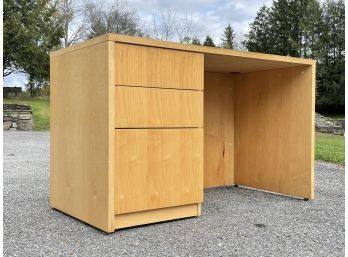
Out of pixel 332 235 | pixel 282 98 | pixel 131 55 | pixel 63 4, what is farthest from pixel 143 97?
pixel 63 4

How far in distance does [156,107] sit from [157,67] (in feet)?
1.18

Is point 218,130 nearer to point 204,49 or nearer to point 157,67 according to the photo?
point 204,49

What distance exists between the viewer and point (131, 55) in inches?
164

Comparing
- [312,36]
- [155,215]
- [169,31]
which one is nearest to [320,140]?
[155,215]

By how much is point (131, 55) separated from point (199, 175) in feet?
4.42

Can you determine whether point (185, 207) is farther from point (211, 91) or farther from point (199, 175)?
point (211, 91)

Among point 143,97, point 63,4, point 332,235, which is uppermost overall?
point 63,4

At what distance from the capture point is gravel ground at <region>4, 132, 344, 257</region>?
365 centimetres

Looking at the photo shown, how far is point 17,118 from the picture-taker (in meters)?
16.9

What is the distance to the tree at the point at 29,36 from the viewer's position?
21.2 metres

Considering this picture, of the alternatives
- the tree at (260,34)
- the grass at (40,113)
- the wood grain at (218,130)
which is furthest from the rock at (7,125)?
the tree at (260,34)

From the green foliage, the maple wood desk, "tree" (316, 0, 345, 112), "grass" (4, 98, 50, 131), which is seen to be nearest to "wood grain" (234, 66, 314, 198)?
the maple wood desk

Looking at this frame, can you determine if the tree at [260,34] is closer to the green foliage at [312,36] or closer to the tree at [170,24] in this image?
the green foliage at [312,36]

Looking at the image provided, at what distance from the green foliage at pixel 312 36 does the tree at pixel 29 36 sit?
19371 mm
